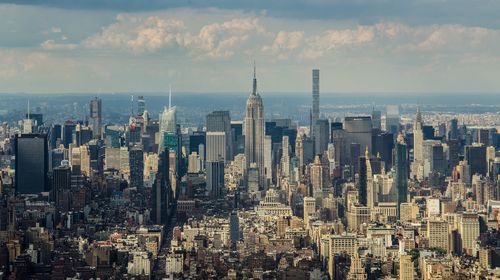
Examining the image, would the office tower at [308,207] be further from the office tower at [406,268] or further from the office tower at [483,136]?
the office tower at [483,136]

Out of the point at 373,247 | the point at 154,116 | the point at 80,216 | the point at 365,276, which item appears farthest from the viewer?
the point at 154,116

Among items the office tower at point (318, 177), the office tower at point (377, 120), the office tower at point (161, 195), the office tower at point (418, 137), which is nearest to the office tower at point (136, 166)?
the office tower at point (161, 195)

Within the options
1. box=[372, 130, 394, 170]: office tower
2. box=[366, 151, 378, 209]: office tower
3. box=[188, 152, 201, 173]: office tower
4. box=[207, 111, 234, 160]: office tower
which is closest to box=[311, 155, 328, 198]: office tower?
box=[366, 151, 378, 209]: office tower

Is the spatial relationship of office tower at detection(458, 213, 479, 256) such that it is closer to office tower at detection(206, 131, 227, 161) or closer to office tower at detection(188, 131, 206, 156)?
office tower at detection(206, 131, 227, 161)

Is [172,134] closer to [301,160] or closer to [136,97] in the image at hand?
[301,160]

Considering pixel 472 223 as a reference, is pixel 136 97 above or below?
above

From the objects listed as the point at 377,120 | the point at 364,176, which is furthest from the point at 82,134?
the point at 364,176

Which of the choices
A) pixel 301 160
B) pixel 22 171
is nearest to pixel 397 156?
pixel 301 160
